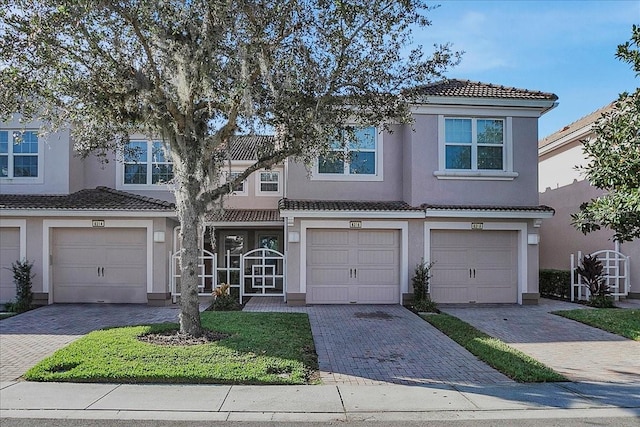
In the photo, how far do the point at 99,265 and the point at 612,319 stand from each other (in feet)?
49.0

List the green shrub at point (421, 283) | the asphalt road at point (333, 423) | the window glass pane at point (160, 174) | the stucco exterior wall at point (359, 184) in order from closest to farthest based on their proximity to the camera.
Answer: the asphalt road at point (333, 423), the green shrub at point (421, 283), the stucco exterior wall at point (359, 184), the window glass pane at point (160, 174)

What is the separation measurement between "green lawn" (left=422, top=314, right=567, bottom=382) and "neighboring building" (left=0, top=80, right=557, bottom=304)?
144 inches

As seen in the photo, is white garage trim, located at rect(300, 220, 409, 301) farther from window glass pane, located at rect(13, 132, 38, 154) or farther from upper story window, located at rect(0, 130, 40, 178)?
window glass pane, located at rect(13, 132, 38, 154)

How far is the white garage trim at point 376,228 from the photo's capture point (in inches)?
614

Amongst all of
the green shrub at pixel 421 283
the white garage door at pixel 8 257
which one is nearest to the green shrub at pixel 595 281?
the green shrub at pixel 421 283

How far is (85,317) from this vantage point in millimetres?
13422

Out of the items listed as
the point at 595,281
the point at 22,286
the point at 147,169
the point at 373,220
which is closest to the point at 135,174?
the point at 147,169

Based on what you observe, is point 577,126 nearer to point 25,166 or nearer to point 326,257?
point 326,257

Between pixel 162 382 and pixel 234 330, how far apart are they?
3.06 metres

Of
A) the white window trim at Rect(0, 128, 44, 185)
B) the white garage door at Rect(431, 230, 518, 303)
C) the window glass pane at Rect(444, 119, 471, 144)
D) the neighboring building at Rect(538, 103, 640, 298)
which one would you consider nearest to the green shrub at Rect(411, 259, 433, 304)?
the white garage door at Rect(431, 230, 518, 303)

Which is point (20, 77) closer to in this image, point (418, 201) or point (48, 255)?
point (48, 255)

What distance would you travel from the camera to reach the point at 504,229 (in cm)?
1605

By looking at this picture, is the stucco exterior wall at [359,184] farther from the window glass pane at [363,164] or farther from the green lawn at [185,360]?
the green lawn at [185,360]

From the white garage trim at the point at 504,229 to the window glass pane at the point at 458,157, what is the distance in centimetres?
188
